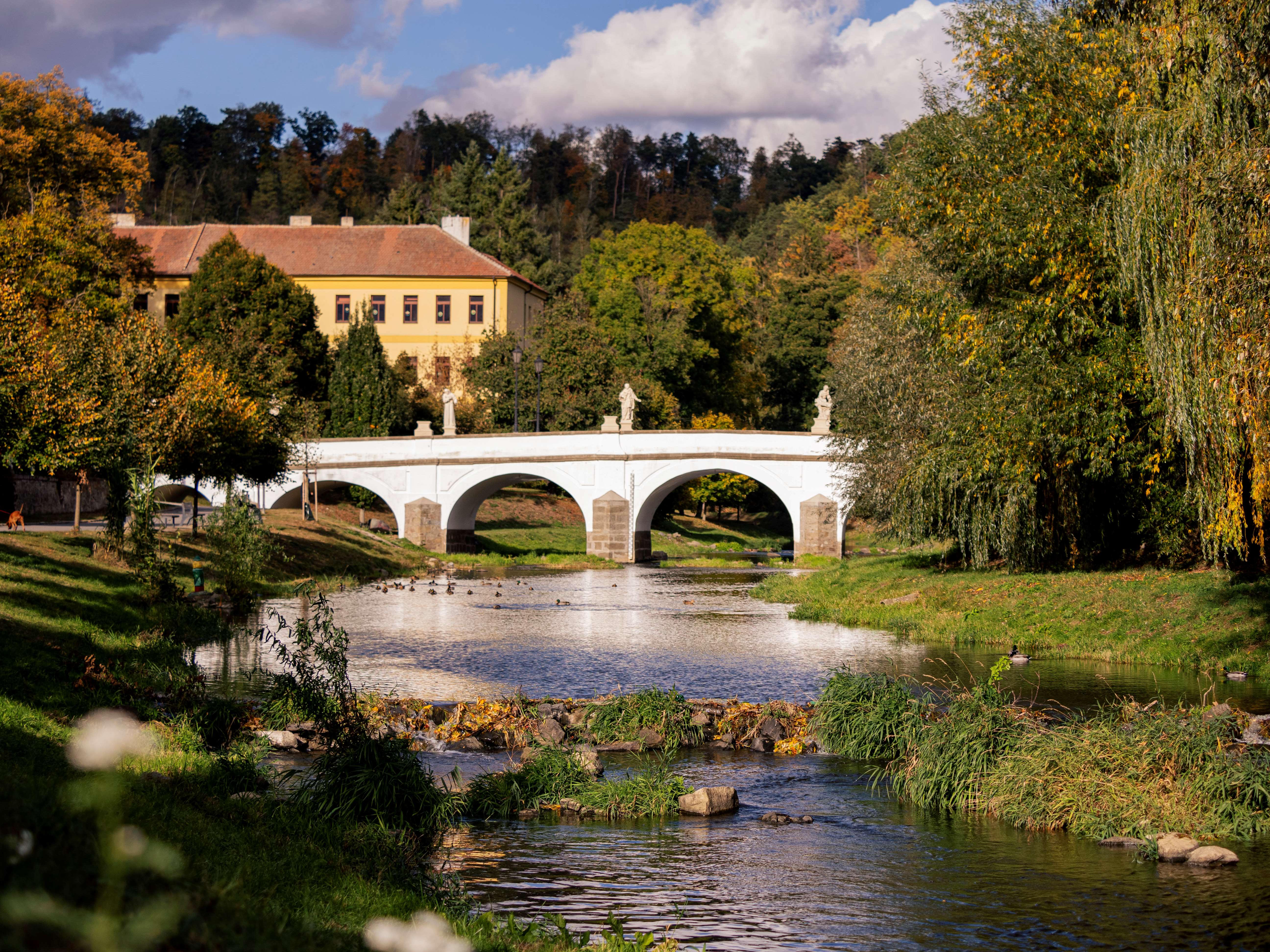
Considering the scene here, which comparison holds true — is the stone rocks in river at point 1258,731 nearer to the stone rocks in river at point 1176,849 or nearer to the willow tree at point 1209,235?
the willow tree at point 1209,235

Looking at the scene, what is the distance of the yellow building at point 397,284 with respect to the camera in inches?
2621

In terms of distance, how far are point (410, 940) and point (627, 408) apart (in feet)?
153

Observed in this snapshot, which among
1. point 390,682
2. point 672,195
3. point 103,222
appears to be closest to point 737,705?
point 390,682

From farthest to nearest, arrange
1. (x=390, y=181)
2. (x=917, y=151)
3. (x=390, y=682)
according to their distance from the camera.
→ 1. (x=390, y=181)
2. (x=917, y=151)
3. (x=390, y=682)

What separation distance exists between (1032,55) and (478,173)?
69354 mm

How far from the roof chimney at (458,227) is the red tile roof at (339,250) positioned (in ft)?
3.17

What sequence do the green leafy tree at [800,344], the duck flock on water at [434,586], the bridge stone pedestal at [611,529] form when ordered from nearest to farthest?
the duck flock on water at [434,586], the bridge stone pedestal at [611,529], the green leafy tree at [800,344]

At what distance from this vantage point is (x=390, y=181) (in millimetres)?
112938

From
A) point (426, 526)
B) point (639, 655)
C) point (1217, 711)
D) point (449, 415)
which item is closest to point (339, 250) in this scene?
point (449, 415)

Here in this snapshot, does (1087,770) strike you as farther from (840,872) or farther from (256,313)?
(256,313)

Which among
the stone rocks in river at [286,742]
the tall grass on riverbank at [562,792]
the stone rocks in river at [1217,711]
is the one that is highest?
the stone rocks in river at [1217,711]

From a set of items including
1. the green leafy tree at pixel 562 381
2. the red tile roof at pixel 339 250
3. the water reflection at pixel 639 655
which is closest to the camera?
the water reflection at pixel 639 655

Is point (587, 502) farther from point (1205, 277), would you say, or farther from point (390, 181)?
point (390, 181)

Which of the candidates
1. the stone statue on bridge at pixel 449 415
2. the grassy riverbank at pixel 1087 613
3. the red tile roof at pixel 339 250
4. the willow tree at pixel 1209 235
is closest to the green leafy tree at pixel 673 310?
the red tile roof at pixel 339 250
